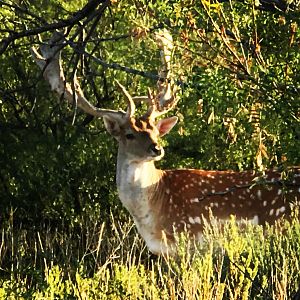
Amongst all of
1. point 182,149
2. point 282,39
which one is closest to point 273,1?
point 282,39

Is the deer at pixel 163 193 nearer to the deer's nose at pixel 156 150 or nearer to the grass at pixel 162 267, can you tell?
the deer's nose at pixel 156 150

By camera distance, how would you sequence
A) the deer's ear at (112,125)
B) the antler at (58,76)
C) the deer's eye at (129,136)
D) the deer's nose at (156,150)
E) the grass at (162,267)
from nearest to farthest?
the grass at (162,267), the antler at (58,76), the deer's nose at (156,150), the deer's eye at (129,136), the deer's ear at (112,125)

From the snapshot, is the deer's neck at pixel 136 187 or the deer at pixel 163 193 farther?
the deer's neck at pixel 136 187

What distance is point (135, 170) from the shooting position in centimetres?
879

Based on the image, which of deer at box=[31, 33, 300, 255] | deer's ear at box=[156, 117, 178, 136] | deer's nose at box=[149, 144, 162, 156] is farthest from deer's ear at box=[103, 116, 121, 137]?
deer's nose at box=[149, 144, 162, 156]

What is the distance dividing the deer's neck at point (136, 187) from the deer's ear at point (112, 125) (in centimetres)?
23

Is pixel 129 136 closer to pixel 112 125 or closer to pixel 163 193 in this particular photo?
pixel 112 125

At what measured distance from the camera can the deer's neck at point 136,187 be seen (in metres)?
8.77

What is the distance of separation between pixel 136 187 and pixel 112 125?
0.65 metres

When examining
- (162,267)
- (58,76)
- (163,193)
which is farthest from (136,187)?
(58,76)

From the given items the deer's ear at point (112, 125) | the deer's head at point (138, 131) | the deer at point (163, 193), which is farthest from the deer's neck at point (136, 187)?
the deer's ear at point (112, 125)

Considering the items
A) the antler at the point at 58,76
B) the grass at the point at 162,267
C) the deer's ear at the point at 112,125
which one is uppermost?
the antler at the point at 58,76

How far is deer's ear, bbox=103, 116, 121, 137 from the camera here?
891cm

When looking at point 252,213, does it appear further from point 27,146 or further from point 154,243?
point 27,146
